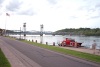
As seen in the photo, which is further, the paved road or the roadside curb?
the paved road

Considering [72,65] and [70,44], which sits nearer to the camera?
[72,65]

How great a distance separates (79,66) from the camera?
1834 cm

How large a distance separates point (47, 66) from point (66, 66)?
5.13 feet

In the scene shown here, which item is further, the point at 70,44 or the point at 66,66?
the point at 70,44

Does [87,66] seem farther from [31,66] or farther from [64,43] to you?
[64,43]

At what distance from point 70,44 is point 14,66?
3679cm

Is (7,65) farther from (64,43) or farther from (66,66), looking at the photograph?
(64,43)

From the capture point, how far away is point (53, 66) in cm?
1812

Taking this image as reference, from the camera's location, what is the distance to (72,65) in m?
18.9

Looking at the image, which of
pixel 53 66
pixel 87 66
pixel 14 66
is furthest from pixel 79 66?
pixel 14 66

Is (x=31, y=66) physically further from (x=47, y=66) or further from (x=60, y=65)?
(x=60, y=65)

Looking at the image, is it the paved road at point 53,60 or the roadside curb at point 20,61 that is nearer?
the roadside curb at point 20,61

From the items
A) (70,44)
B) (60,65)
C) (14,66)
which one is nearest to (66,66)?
(60,65)

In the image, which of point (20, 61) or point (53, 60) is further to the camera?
point (53, 60)
